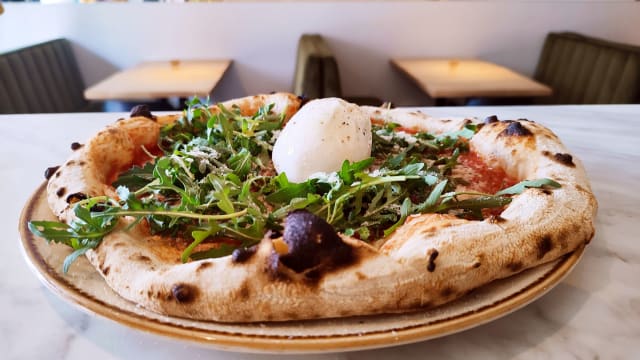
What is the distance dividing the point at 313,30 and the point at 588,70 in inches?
80.7

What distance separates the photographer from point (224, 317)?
0.60 metres

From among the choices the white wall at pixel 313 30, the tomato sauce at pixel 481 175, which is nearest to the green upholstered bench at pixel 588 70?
the white wall at pixel 313 30

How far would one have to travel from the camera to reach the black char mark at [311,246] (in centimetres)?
61

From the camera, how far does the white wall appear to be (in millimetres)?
3801

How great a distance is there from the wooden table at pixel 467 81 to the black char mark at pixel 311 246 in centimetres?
241

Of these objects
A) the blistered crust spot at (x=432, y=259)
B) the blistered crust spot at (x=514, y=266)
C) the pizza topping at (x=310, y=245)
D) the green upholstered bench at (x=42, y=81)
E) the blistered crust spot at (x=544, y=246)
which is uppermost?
the pizza topping at (x=310, y=245)

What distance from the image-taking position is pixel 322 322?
606 mm

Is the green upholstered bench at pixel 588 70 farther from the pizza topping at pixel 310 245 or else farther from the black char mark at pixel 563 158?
the pizza topping at pixel 310 245

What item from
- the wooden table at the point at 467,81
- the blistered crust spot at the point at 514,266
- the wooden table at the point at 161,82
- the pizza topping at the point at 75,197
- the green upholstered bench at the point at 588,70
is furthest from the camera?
the green upholstered bench at the point at 588,70

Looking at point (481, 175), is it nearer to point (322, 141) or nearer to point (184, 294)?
point (322, 141)

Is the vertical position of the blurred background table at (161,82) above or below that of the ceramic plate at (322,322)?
below

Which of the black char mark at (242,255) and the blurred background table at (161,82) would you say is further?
the blurred background table at (161,82)

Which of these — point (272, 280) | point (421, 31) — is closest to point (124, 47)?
point (421, 31)

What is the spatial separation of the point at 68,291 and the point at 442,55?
12.6ft
